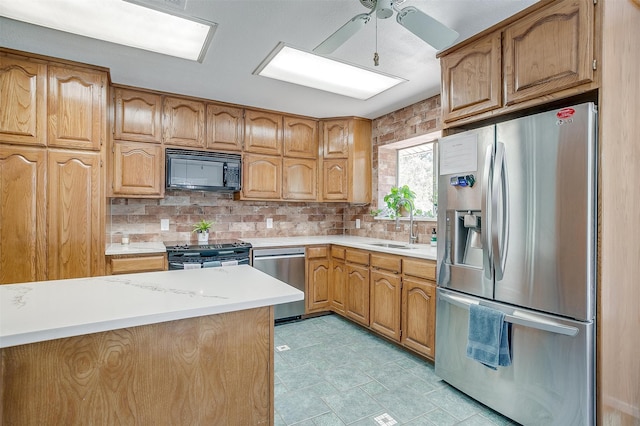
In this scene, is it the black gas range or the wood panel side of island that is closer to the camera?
the wood panel side of island

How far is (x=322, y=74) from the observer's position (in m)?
2.85

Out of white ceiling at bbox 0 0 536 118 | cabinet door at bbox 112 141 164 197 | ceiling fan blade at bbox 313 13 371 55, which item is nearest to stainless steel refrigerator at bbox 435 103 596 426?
white ceiling at bbox 0 0 536 118

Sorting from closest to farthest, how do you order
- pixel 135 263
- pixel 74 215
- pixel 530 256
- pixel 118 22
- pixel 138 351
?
pixel 138 351 → pixel 530 256 → pixel 118 22 → pixel 74 215 → pixel 135 263

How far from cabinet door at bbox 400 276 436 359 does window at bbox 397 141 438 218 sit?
1.01 m

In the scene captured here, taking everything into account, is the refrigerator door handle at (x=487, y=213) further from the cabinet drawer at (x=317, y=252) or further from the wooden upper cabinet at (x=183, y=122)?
the wooden upper cabinet at (x=183, y=122)

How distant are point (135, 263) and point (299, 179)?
1.98 meters

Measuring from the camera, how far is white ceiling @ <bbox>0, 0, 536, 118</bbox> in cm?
189

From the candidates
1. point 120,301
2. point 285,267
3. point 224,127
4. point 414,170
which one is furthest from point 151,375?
point 414,170

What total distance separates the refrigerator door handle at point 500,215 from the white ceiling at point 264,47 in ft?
2.97

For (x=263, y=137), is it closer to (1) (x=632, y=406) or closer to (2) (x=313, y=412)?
(2) (x=313, y=412)

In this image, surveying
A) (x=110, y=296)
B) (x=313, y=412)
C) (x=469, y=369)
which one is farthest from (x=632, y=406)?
(x=110, y=296)

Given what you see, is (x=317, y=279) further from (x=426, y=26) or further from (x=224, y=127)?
(x=426, y=26)

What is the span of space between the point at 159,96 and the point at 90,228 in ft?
4.74

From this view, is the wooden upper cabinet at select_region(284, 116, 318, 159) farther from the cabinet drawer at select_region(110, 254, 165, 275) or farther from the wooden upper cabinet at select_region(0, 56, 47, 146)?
the wooden upper cabinet at select_region(0, 56, 47, 146)
